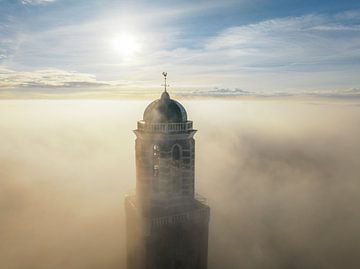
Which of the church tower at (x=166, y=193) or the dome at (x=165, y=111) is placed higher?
the dome at (x=165, y=111)

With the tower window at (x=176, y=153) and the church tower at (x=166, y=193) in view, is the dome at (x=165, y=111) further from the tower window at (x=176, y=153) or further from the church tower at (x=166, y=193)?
the tower window at (x=176, y=153)

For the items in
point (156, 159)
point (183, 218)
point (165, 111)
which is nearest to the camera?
point (165, 111)

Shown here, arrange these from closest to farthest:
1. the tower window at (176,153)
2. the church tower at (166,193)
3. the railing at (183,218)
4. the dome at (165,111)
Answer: the dome at (165,111) → the church tower at (166,193) → the railing at (183,218) → the tower window at (176,153)

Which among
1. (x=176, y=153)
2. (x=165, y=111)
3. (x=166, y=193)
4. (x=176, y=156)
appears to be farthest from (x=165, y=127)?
(x=166, y=193)

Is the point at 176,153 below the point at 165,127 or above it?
below

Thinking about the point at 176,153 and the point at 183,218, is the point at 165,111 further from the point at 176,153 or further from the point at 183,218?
the point at 183,218

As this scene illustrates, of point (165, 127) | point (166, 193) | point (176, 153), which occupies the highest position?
point (165, 127)

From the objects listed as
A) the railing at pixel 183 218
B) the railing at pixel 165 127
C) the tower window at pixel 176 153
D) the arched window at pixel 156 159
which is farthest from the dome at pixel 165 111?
the railing at pixel 183 218

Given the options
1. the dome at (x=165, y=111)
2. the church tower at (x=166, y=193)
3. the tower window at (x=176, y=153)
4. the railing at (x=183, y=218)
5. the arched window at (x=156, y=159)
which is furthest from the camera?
the arched window at (x=156, y=159)
